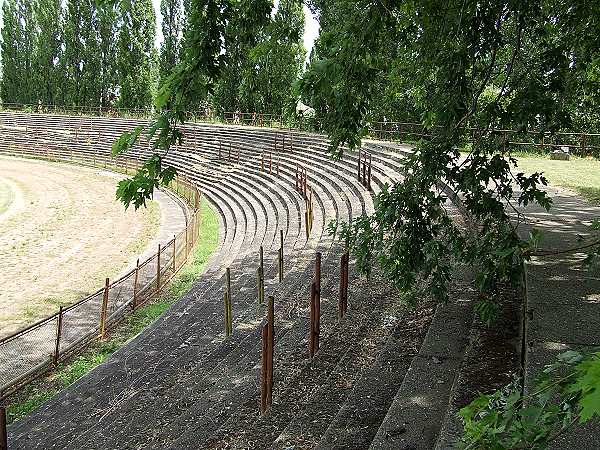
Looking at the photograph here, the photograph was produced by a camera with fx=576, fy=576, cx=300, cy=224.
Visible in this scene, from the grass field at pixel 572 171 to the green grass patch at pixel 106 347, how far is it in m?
10.2

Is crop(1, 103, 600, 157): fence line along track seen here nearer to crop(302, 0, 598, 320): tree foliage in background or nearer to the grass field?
crop(302, 0, 598, 320): tree foliage in background

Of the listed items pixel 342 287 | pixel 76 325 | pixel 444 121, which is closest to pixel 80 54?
pixel 76 325

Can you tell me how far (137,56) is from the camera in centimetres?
5122

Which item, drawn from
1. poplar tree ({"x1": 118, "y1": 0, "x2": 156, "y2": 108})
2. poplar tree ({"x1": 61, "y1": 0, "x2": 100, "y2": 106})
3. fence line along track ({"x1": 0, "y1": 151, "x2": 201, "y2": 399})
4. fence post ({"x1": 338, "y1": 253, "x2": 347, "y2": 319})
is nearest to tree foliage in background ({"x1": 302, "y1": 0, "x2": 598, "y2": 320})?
fence post ({"x1": 338, "y1": 253, "x2": 347, "y2": 319})

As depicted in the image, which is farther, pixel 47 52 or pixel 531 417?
pixel 47 52

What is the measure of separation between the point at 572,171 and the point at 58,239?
18.6 metres

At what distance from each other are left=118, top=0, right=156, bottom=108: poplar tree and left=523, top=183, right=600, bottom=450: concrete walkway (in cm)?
4773

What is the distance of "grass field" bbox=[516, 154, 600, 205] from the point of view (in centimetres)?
1545

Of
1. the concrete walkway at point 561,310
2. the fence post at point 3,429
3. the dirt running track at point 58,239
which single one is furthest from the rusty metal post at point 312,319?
the dirt running track at point 58,239

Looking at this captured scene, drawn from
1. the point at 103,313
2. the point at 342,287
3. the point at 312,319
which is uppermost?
the point at 342,287

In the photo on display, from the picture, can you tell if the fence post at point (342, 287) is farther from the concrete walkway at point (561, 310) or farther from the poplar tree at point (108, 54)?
the poplar tree at point (108, 54)

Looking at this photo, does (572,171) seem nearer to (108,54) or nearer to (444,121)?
(444,121)

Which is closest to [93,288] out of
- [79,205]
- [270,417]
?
[270,417]

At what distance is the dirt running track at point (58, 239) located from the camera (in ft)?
48.9
